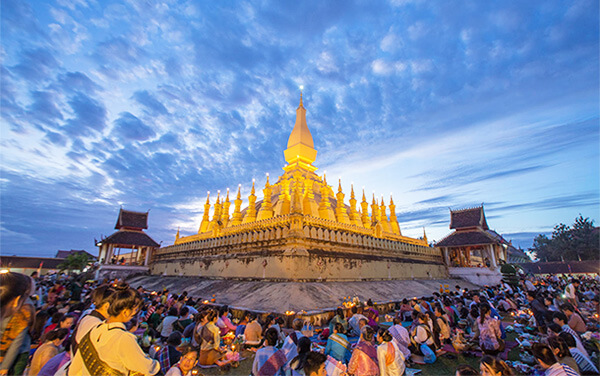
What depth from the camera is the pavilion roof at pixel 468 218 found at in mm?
28880

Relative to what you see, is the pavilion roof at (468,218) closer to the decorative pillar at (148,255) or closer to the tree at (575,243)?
the tree at (575,243)

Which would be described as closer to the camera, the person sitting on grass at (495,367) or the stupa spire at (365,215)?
the person sitting on grass at (495,367)

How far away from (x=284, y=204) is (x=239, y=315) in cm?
1203

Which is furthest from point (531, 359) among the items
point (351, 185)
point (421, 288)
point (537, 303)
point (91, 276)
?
point (91, 276)

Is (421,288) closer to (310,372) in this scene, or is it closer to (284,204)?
(284,204)

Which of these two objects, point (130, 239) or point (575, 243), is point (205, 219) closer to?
point (130, 239)

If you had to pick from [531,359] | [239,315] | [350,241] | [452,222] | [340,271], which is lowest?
[531,359]

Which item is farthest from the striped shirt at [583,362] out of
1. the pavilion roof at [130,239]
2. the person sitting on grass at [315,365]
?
the pavilion roof at [130,239]

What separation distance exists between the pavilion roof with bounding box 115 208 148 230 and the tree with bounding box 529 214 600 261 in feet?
213

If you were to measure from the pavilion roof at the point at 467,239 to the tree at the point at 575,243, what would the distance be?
30881 mm

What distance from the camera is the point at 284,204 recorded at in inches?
834

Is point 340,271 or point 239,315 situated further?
point 340,271

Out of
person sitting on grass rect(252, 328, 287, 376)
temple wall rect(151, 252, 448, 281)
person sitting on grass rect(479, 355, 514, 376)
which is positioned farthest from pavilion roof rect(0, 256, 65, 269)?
person sitting on grass rect(479, 355, 514, 376)

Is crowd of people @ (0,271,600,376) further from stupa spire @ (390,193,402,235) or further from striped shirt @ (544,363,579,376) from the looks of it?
stupa spire @ (390,193,402,235)
